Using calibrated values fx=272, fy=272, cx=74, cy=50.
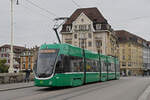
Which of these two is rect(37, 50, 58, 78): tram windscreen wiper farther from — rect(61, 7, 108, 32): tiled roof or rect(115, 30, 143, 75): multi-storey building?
rect(115, 30, 143, 75): multi-storey building

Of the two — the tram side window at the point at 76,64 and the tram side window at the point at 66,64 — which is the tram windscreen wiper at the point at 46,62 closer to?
the tram side window at the point at 66,64

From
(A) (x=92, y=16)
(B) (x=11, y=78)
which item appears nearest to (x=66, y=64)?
(B) (x=11, y=78)

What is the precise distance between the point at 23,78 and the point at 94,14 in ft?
166

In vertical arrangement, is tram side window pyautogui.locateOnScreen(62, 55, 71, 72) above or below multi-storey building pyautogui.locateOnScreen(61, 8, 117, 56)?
below

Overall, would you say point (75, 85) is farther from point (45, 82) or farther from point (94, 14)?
point (94, 14)

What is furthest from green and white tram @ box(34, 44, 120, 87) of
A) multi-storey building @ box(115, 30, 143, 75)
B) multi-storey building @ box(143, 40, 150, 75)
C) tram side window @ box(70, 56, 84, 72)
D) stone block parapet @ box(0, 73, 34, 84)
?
multi-storey building @ box(143, 40, 150, 75)

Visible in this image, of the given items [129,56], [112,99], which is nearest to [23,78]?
[112,99]

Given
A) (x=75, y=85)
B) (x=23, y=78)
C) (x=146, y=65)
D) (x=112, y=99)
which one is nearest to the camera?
(x=112, y=99)

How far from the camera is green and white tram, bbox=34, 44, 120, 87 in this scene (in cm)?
1719

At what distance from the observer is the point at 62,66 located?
59.0ft

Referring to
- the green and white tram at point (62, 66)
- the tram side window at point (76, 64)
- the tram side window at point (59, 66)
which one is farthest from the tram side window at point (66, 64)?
the tram side window at point (76, 64)

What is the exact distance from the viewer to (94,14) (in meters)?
75.8

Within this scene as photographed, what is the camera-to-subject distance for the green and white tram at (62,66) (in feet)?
56.4

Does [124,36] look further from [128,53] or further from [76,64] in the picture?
[76,64]
